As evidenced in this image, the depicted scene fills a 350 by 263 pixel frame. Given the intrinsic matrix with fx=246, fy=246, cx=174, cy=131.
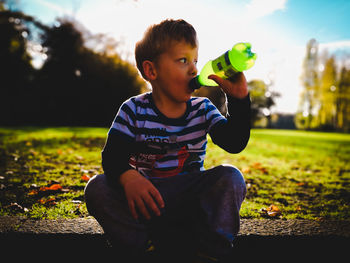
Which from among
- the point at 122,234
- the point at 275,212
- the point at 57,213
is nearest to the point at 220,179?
the point at 122,234

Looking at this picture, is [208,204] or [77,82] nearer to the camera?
[208,204]

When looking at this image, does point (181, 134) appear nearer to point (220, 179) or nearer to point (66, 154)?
point (220, 179)

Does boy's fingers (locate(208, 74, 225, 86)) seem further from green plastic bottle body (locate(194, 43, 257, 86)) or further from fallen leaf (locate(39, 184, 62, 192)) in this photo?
fallen leaf (locate(39, 184, 62, 192))

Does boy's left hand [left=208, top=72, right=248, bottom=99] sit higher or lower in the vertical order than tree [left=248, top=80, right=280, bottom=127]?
lower

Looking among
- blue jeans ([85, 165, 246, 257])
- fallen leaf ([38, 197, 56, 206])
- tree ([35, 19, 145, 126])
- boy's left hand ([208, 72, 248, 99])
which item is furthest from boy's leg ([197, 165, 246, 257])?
tree ([35, 19, 145, 126])

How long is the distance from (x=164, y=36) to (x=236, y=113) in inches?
30.1

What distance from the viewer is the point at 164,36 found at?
1771 millimetres

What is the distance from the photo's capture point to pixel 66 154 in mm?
5086

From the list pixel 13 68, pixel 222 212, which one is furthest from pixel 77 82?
pixel 222 212

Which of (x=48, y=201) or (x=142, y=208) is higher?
(x=142, y=208)

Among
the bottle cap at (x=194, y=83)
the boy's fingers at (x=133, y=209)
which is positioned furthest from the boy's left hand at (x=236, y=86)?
the boy's fingers at (x=133, y=209)

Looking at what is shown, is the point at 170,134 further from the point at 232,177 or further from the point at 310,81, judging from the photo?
the point at 310,81

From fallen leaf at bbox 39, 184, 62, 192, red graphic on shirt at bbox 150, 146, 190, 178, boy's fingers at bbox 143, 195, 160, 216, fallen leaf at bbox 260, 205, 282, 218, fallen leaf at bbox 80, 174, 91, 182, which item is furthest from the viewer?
fallen leaf at bbox 80, 174, 91, 182

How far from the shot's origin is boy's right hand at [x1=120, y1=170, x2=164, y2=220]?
1245 mm
